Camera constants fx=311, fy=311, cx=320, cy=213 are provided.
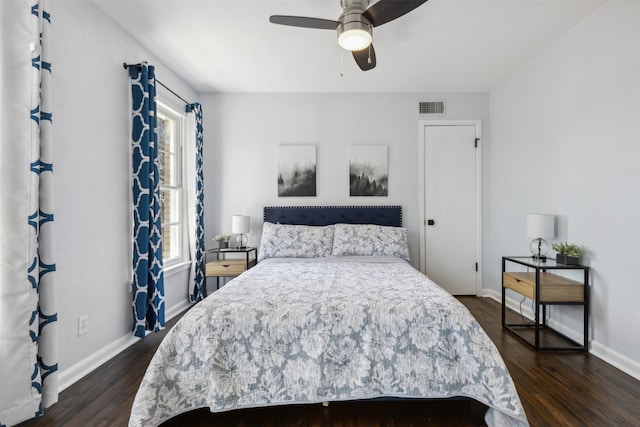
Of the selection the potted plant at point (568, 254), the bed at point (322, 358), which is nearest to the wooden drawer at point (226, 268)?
the bed at point (322, 358)

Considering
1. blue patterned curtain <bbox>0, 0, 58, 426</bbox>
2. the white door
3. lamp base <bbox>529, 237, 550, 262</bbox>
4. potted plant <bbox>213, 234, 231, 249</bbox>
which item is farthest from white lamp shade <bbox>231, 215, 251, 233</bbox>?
lamp base <bbox>529, 237, 550, 262</bbox>

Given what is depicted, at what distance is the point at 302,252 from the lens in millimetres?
3504

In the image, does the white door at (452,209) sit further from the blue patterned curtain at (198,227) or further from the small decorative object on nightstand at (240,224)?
the blue patterned curtain at (198,227)

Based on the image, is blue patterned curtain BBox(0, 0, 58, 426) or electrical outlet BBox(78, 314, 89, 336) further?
electrical outlet BBox(78, 314, 89, 336)

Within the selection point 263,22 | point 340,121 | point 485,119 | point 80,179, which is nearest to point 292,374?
point 80,179

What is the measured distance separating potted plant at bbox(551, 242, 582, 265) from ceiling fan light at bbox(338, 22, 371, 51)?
2328 mm

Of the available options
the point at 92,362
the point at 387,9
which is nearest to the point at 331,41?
the point at 387,9

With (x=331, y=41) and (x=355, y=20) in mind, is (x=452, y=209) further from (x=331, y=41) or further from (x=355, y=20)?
(x=355, y=20)

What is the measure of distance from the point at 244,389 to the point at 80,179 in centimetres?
183

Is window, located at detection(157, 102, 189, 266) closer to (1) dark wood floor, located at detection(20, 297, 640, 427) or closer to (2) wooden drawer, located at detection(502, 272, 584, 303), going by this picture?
(1) dark wood floor, located at detection(20, 297, 640, 427)

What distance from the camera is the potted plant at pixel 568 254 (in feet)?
8.43

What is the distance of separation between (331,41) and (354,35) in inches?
33.3

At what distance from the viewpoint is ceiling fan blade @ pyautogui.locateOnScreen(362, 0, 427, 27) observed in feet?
5.96

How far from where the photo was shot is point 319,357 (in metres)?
1.71
